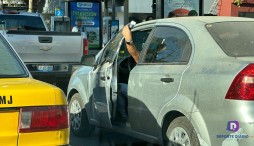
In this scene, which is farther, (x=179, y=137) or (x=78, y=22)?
(x=78, y=22)

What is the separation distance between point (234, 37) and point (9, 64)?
2274 mm

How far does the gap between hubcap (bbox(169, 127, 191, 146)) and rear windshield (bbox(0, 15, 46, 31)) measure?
8.05m

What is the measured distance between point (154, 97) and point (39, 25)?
25.7ft

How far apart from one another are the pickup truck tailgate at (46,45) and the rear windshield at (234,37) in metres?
5.63

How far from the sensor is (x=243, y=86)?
423 centimetres

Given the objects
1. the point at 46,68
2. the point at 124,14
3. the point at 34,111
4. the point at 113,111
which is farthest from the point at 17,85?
the point at 124,14

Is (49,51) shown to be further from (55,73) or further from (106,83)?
(106,83)

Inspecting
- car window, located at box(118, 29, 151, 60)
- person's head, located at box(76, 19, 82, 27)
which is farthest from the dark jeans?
person's head, located at box(76, 19, 82, 27)

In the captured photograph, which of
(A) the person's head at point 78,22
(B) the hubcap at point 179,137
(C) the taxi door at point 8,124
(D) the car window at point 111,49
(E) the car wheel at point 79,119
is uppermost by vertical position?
(A) the person's head at point 78,22

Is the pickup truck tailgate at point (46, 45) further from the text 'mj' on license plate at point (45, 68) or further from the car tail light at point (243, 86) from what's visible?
the car tail light at point (243, 86)

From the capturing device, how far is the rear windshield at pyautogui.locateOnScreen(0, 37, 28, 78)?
4082mm

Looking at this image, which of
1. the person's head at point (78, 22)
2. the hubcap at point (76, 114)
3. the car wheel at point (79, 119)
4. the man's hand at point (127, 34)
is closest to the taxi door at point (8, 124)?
the man's hand at point (127, 34)

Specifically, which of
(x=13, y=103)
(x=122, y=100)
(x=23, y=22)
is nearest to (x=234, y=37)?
(x=122, y=100)

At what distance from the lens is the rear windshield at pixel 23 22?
12.4 meters
